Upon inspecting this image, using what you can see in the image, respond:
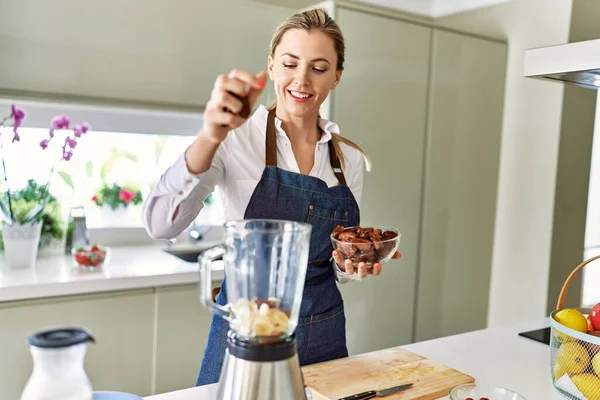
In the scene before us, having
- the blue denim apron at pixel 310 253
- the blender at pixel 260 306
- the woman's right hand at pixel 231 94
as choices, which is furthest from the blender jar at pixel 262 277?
the blue denim apron at pixel 310 253

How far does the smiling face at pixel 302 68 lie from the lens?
3.97 ft

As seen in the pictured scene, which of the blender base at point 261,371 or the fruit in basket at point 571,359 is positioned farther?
the fruit in basket at point 571,359

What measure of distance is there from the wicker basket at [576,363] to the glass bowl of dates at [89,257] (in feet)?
4.86

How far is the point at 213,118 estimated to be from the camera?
81cm

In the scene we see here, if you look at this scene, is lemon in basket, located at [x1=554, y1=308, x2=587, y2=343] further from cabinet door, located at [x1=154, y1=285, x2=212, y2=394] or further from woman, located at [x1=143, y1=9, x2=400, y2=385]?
cabinet door, located at [x1=154, y1=285, x2=212, y2=394]

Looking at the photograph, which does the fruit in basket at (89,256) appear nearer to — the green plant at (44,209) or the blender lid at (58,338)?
the green plant at (44,209)

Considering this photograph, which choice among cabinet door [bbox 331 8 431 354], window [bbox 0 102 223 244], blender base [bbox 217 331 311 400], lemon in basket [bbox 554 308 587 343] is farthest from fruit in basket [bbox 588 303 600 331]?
window [bbox 0 102 223 244]

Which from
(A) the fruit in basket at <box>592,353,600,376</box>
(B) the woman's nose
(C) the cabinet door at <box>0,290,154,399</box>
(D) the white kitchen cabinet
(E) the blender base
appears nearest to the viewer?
(E) the blender base

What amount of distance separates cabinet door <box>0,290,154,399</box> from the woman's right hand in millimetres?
1172

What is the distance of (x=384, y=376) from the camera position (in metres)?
1.01

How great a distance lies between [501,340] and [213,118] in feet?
3.07

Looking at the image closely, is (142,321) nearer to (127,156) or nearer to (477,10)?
(127,156)

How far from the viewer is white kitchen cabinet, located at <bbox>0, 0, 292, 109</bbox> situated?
186cm

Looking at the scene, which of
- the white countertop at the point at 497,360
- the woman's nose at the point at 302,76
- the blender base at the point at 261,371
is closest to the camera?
the blender base at the point at 261,371
